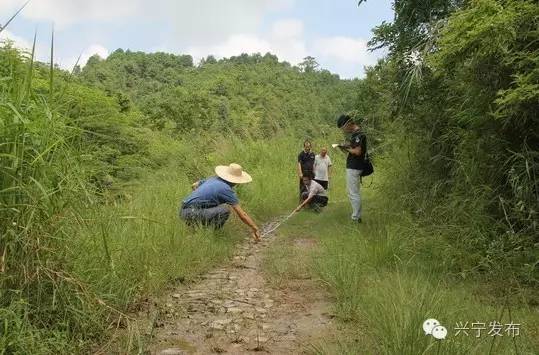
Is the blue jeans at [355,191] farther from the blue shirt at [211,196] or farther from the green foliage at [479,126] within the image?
the blue shirt at [211,196]

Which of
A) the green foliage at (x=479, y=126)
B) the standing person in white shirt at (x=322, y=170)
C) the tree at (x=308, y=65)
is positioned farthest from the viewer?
the tree at (x=308, y=65)

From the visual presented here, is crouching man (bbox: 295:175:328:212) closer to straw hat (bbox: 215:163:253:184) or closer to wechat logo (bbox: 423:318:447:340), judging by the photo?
straw hat (bbox: 215:163:253:184)

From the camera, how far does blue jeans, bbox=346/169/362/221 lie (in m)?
7.54

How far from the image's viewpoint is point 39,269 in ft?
9.37

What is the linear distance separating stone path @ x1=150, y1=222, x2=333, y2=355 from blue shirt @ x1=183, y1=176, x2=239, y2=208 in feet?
4.66

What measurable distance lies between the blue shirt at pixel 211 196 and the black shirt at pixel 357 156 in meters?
2.18

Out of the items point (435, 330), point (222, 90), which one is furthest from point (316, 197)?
point (222, 90)

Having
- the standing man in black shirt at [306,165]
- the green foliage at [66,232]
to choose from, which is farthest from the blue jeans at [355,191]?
the standing man in black shirt at [306,165]

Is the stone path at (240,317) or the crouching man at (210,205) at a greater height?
the crouching man at (210,205)

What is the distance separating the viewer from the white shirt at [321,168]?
35.8ft

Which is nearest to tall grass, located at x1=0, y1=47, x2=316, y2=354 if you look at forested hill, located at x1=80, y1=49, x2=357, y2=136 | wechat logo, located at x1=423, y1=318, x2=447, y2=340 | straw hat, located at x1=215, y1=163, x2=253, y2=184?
wechat logo, located at x1=423, y1=318, x2=447, y2=340

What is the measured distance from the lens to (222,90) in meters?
28.0

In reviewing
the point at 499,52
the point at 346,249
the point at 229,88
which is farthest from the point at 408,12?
the point at 229,88

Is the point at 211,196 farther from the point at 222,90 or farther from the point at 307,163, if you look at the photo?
the point at 222,90
